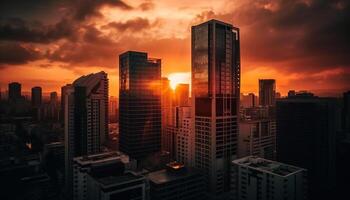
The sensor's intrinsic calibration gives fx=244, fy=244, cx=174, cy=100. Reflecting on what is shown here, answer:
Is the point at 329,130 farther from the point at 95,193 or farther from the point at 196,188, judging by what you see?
the point at 95,193

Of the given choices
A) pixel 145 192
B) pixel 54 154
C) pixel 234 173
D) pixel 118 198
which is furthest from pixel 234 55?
pixel 54 154

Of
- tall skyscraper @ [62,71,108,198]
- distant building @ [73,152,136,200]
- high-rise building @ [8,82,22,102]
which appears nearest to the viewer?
high-rise building @ [8,82,22,102]

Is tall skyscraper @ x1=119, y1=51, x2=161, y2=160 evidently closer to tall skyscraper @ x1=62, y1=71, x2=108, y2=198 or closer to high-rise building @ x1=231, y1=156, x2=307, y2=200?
tall skyscraper @ x1=62, y1=71, x2=108, y2=198

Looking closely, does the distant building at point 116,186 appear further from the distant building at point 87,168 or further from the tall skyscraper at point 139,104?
the tall skyscraper at point 139,104

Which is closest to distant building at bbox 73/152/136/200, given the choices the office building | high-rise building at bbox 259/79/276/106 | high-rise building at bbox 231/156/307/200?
high-rise building at bbox 231/156/307/200

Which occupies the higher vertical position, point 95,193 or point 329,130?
point 329,130

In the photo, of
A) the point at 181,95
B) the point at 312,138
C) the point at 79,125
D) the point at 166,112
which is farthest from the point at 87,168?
the point at 181,95
